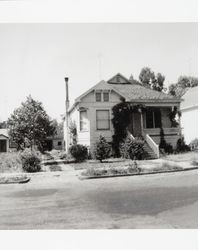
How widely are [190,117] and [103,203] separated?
25491mm

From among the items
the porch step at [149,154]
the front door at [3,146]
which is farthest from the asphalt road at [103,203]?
the front door at [3,146]

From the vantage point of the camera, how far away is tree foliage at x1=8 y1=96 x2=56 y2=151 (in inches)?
1366

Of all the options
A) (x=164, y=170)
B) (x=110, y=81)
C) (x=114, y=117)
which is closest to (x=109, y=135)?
(x=114, y=117)

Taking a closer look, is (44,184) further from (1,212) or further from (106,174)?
(1,212)

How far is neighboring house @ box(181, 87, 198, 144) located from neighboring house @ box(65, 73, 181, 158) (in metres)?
4.64

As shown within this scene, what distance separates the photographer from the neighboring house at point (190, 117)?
99.0 feet

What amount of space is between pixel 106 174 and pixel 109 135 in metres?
10.0

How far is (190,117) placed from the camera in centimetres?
3203

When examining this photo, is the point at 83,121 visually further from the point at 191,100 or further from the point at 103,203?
the point at 103,203

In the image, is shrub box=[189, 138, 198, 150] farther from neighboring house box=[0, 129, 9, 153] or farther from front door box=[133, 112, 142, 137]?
neighboring house box=[0, 129, 9, 153]

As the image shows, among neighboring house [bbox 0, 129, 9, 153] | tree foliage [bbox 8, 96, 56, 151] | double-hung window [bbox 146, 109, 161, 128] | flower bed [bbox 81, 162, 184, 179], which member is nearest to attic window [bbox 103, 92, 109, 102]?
double-hung window [bbox 146, 109, 161, 128]

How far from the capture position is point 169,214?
24.1ft

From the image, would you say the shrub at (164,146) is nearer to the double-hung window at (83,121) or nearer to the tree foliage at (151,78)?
the double-hung window at (83,121)

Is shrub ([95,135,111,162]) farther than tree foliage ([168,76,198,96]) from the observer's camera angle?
No
